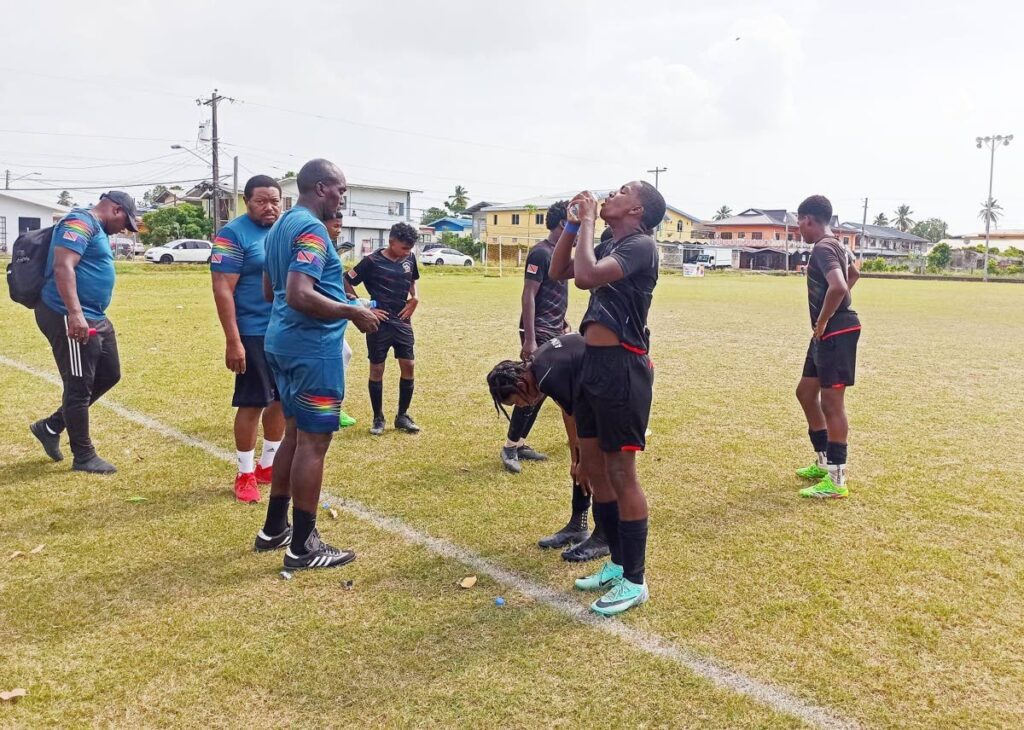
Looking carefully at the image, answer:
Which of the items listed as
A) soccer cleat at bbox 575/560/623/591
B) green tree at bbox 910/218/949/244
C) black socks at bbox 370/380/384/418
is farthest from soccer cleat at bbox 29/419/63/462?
green tree at bbox 910/218/949/244

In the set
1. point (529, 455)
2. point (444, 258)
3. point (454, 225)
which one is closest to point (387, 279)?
point (529, 455)

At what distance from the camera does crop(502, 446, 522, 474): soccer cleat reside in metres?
6.31

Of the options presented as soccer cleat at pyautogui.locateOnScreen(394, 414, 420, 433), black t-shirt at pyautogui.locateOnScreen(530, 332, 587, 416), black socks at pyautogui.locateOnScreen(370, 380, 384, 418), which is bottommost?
A: soccer cleat at pyautogui.locateOnScreen(394, 414, 420, 433)

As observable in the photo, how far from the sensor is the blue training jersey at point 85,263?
5643mm

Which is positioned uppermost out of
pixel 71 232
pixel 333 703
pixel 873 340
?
pixel 71 232

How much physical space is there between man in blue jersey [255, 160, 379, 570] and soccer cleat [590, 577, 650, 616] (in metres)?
1.55

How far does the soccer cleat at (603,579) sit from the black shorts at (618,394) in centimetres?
79

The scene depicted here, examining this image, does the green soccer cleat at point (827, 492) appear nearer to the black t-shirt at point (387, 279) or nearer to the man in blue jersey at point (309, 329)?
the man in blue jersey at point (309, 329)

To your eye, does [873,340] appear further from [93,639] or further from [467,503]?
[93,639]

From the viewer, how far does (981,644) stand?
3.62 metres

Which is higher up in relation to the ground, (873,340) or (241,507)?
(873,340)

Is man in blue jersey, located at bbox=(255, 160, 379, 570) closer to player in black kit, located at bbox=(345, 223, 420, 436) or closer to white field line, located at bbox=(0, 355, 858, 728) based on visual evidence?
white field line, located at bbox=(0, 355, 858, 728)

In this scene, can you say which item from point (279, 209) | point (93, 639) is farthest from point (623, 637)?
point (279, 209)

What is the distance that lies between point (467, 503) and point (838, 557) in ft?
8.18
